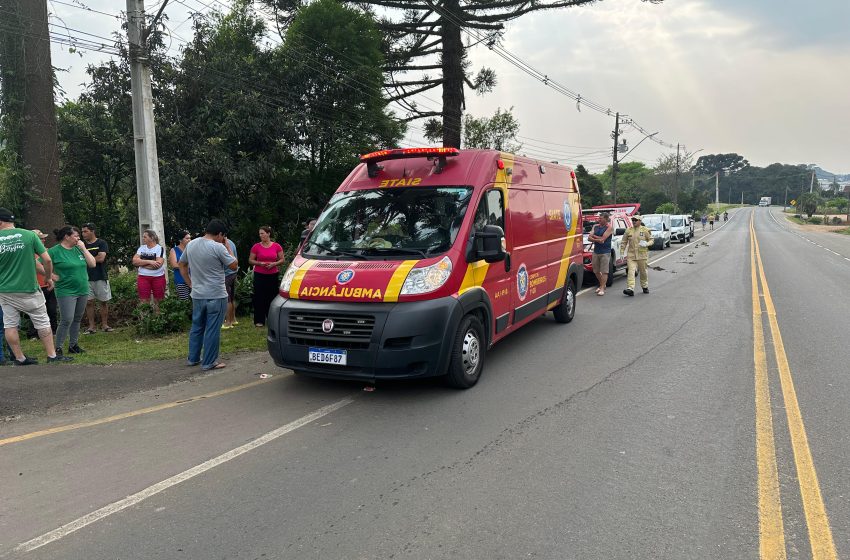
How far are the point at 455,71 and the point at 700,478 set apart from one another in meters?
18.1

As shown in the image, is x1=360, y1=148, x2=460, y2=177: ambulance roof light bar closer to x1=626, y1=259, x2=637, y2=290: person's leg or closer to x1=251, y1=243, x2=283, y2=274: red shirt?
x1=251, y1=243, x2=283, y2=274: red shirt

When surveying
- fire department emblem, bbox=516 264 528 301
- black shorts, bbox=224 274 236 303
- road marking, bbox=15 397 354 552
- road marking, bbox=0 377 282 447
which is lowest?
road marking, bbox=0 377 282 447

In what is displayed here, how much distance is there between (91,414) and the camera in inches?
199

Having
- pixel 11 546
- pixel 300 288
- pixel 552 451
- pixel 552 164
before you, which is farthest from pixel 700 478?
pixel 552 164

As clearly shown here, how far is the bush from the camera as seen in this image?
28.1 ft

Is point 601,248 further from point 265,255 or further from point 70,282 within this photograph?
point 70,282

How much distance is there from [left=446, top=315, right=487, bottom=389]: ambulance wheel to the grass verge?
3425mm

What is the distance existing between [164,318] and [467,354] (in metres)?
5.56

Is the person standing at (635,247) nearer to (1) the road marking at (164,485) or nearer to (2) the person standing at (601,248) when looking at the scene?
(2) the person standing at (601,248)

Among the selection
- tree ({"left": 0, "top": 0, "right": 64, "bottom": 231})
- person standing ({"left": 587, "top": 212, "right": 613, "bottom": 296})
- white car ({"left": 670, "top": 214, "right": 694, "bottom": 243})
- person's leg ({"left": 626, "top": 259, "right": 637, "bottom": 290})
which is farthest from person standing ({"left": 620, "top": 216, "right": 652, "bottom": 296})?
white car ({"left": 670, "top": 214, "right": 694, "bottom": 243})

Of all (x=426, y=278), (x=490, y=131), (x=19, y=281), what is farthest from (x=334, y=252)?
(x=490, y=131)

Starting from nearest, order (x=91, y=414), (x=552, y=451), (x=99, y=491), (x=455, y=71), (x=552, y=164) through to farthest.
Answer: (x=99, y=491) < (x=552, y=451) < (x=91, y=414) < (x=552, y=164) < (x=455, y=71)

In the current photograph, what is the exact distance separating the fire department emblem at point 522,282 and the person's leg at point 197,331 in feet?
12.5

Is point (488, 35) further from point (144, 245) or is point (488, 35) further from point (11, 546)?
point (11, 546)
